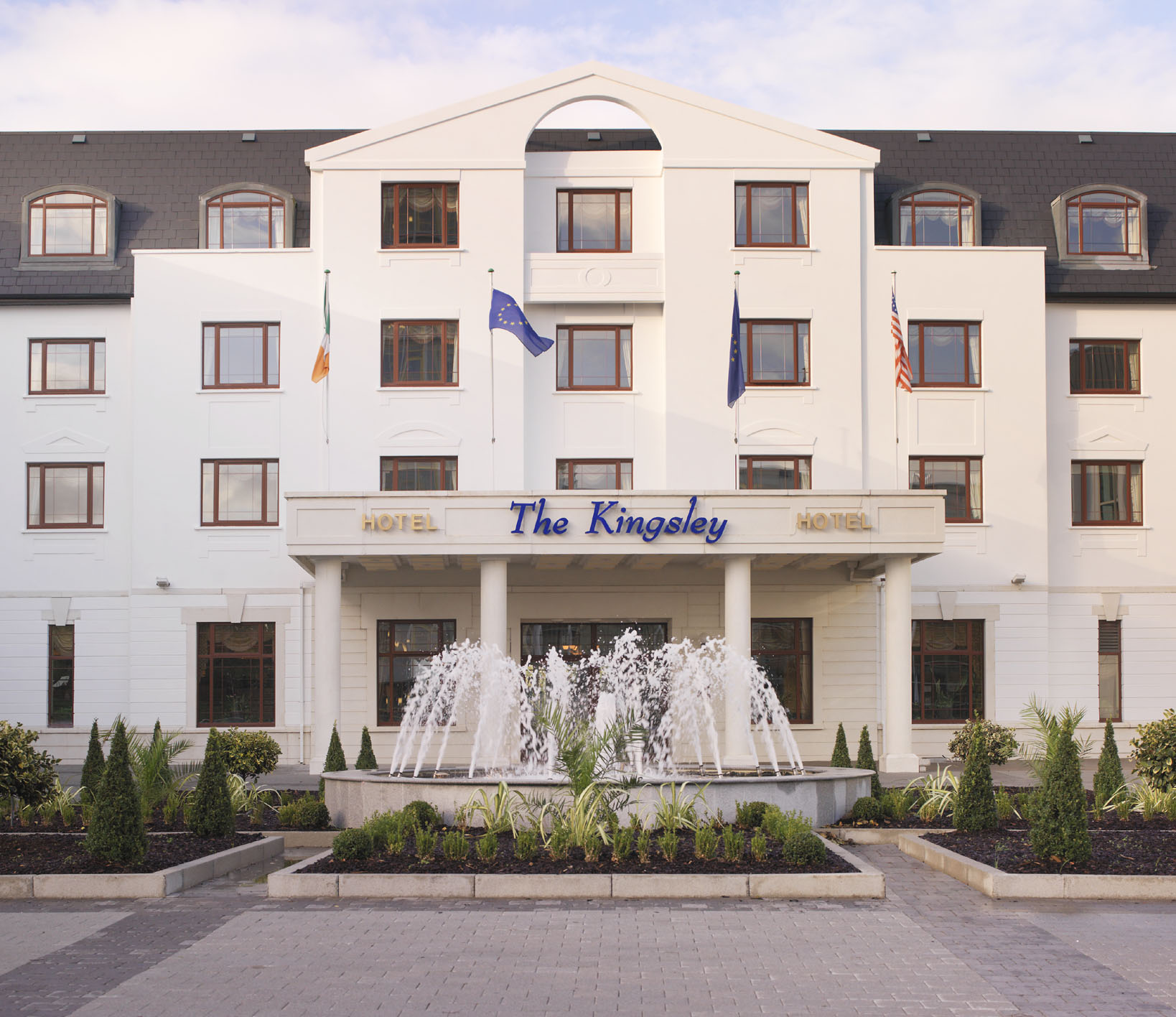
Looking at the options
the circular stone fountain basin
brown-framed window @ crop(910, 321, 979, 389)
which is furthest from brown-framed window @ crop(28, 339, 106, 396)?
brown-framed window @ crop(910, 321, 979, 389)

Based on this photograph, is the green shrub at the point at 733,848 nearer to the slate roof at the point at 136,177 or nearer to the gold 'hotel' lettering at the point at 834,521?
the gold 'hotel' lettering at the point at 834,521

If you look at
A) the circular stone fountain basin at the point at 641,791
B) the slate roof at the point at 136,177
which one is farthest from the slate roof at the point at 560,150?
the circular stone fountain basin at the point at 641,791

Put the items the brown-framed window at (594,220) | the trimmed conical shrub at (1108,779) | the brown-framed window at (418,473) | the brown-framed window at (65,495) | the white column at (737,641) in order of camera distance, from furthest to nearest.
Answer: the brown-framed window at (65,495)
the brown-framed window at (594,220)
the brown-framed window at (418,473)
the white column at (737,641)
the trimmed conical shrub at (1108,779)

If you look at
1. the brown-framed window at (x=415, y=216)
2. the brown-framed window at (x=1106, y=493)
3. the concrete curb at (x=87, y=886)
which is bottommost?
the concrete curb at (x=87, y=886)

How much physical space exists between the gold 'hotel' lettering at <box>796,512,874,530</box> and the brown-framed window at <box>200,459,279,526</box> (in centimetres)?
1230

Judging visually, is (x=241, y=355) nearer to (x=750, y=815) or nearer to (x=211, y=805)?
(x=211, y=805)

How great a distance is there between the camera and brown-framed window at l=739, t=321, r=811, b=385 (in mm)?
30797

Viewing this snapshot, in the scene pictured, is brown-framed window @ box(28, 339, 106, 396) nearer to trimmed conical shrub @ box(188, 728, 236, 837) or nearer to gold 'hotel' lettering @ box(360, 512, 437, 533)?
gold 'hotel' lettering @ box(360, 512, 437, 533)

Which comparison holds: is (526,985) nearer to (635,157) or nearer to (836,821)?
(836,821)

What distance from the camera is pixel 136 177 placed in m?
32.9

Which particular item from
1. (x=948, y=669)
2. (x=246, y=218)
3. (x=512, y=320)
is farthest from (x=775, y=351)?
(x=246, y=218)

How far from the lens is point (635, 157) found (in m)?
31.4

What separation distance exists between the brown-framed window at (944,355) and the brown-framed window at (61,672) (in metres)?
21.1

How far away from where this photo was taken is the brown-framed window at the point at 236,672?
30500 millimetres
